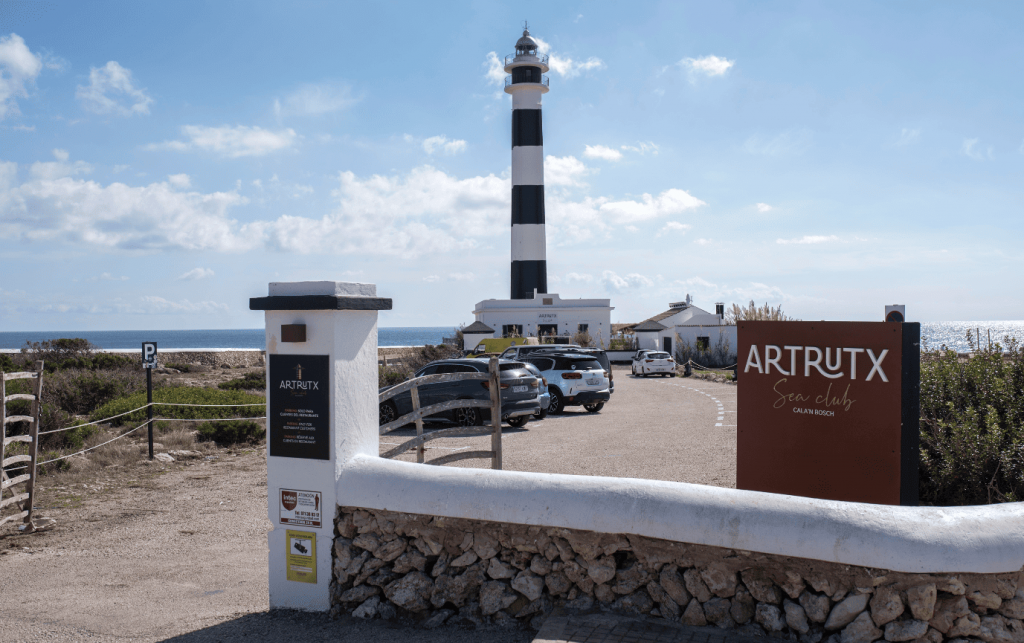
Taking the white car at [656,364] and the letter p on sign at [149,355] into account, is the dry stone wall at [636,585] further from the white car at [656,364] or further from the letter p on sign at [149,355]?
the white car at [656,364]

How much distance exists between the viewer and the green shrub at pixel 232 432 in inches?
578

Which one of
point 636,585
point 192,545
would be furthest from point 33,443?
point 636,585

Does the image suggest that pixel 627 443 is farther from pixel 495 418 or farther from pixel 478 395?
pixel 495 418

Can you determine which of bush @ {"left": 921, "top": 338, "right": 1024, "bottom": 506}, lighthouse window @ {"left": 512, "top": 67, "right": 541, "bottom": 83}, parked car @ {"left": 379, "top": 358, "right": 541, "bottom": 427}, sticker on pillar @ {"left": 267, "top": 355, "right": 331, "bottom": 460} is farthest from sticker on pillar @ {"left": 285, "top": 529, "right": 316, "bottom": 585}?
lighthouse window @ {"left": 512, "top": 67, "right": 541, "bottom": 83}

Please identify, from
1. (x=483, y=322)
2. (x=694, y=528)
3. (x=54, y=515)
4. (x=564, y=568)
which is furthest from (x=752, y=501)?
(x=483, y=322)

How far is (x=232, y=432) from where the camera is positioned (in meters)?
14.7

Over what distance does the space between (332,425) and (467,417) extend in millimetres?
11444

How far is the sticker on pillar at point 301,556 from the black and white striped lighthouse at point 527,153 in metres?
42.4

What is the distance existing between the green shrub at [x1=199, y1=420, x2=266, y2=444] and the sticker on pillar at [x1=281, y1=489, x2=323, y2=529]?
10.4m

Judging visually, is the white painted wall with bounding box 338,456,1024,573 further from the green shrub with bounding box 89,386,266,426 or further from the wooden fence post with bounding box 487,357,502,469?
the green shrub with bounding box 89,386,266,426

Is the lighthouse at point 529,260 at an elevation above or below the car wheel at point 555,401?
above

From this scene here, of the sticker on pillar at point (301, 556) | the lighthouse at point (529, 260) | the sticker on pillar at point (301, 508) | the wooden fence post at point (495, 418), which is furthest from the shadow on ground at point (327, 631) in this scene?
the lighthouse at point (529, 260)

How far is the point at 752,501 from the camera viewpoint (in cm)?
396

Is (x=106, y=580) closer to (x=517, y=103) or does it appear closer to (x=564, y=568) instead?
(x=564, y=568)
